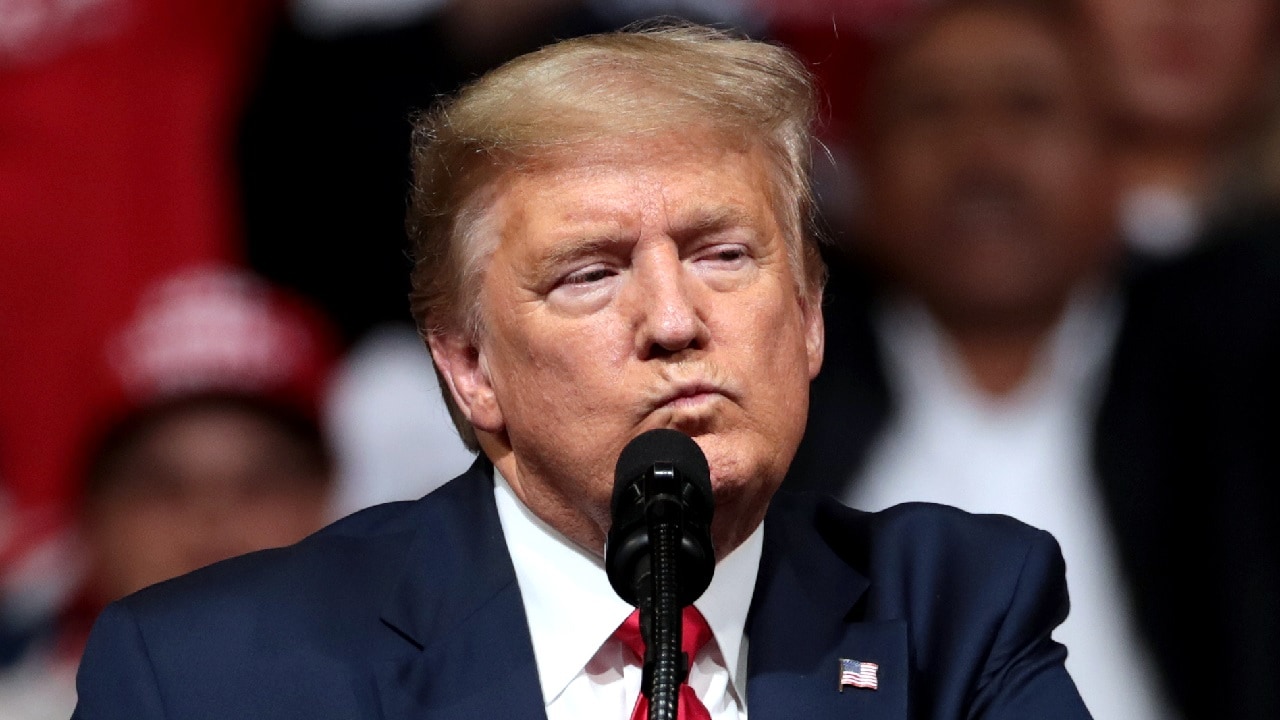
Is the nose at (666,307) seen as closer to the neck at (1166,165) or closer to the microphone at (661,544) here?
the microphone at (661,544)

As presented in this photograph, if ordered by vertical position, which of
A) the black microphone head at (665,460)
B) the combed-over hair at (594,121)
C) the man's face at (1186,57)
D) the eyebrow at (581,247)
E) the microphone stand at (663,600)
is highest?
the man's face at (1186,57)

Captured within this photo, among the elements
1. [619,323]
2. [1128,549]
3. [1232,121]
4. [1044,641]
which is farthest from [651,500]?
[1232,121]

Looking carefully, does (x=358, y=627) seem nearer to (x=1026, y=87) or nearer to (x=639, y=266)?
(x=639, y=266)

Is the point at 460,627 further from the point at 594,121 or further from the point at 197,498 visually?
the point at 197,498

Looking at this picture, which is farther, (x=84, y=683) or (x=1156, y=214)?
(x=1156, y=214)

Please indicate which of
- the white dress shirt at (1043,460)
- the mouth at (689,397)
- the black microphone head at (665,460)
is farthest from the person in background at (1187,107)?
the black microphone head at (665,460)

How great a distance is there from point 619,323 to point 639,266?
0.25 feet

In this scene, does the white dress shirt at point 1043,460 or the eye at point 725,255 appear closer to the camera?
the eye at point 725,255

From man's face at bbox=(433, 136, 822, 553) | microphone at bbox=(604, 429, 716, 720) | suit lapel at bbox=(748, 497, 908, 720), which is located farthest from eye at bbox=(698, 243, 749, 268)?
suit lapel at bbox=(748, 497, 908, 720)

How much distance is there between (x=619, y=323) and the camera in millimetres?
1892

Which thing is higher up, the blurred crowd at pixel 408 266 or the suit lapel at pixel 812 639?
the blurred crowd at pixel 408 266

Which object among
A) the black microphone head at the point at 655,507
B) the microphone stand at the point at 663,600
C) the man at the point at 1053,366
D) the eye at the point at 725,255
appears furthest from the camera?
the man at the point at 1053,366

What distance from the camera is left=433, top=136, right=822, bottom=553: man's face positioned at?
1.87 metres

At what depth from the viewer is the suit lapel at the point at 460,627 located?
1957 mm
